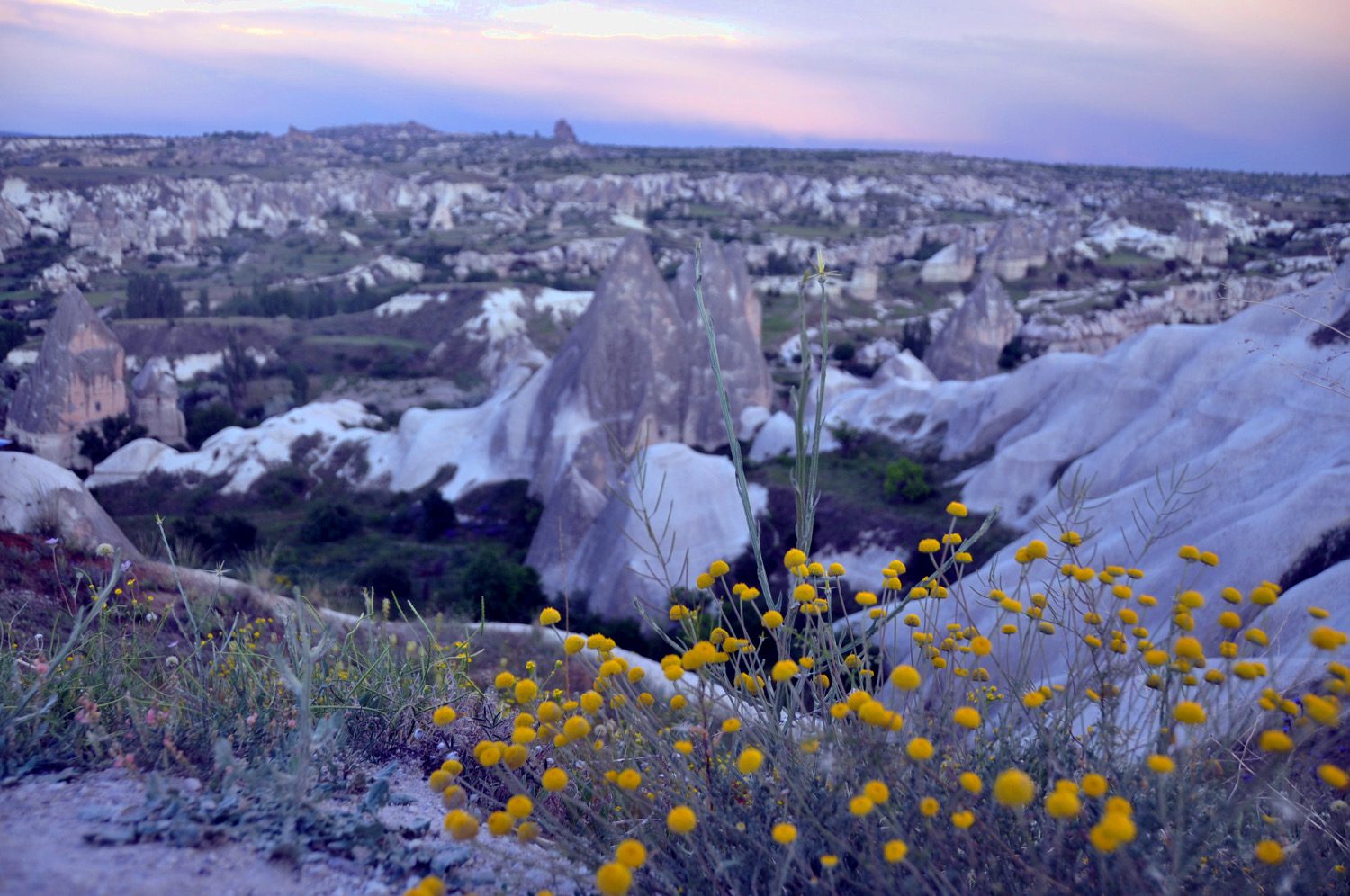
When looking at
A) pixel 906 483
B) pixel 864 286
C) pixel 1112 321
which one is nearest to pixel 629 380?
pixel 906 483

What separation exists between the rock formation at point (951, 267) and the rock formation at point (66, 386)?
4600 cm

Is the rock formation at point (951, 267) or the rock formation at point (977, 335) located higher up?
the rock formation at point (951, 267)

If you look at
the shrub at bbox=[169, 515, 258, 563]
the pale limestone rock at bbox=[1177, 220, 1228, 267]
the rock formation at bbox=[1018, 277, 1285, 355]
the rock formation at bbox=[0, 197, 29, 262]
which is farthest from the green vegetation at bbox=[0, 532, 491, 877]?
the pale limestone rock at bbox=[1177, 220, 1228, 267]

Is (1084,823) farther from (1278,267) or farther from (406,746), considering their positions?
(1278,267)

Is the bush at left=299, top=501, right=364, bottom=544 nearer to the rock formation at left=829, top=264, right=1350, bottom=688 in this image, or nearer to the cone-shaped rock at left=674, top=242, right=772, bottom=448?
the cone-shaped rock at left=674, top=242, right=772, bottom=448

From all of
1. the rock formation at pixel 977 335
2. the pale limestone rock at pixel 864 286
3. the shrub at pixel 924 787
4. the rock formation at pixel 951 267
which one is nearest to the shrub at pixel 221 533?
the shrub at pixel 924 787

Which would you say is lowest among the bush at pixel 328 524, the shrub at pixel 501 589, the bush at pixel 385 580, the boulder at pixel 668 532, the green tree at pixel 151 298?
the bush at pixel 328 524

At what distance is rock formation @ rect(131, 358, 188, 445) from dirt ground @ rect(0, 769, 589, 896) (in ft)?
97.3

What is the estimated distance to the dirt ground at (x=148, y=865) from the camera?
5.12 feet

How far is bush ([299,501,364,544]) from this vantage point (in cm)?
1983

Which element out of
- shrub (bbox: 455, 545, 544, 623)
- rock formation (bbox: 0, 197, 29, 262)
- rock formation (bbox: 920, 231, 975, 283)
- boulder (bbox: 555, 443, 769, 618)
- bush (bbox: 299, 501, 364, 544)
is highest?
rock formation (bbox: 0, 197, 29, 262)

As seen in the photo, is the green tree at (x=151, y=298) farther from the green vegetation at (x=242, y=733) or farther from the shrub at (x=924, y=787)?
the shrub at (x=924, y=787)

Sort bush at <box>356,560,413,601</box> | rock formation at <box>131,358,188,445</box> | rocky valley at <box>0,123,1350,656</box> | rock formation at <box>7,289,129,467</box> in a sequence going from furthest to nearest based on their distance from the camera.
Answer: rock formation at <box>131,358,188,445</box> < rock formation at <box>7,289,129,467</box> < bush at <box>356,560,413,601</box> < rocky valley at <box>0,123,1350,656</box>

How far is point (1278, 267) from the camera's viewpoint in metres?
36.5
